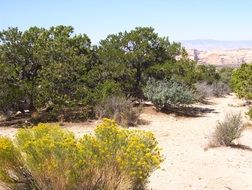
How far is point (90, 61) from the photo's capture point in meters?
23.1

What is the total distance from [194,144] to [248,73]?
50.3 feet

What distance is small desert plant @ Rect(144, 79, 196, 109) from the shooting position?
22.7 metres

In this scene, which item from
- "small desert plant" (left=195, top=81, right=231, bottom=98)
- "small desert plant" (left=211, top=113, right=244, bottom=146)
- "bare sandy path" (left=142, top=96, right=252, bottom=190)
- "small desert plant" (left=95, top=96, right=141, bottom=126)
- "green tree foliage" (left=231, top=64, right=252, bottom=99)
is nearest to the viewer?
"bare sandy path" (left=142, top=96, right=252, bottom=190)

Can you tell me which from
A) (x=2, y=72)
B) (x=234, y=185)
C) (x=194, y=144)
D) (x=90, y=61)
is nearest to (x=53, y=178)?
(x=234, y=185)

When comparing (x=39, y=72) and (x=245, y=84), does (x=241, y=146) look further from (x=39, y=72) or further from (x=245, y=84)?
(x=245, y=84)

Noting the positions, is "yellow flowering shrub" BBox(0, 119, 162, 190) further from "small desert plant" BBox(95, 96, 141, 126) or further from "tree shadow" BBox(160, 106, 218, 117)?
"tree shadow" BBox(160, 106, 218, 117)

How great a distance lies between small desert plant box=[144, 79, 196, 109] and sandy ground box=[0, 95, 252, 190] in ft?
8.56

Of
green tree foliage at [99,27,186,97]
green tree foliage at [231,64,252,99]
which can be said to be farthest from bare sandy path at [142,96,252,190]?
green tree foliage at [231,64,252,99]

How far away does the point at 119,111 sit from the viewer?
63.6ft

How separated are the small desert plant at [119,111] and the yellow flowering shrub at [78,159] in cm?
1107

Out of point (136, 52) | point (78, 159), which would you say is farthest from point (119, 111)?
point (78, 159)

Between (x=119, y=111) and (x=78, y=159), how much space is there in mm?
12712

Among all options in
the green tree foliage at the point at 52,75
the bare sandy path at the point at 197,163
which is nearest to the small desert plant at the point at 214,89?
the green tree foliage at the point at 52,75

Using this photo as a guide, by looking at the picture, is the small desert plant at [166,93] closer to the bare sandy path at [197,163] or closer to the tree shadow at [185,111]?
the tree shadow at [185,111]
